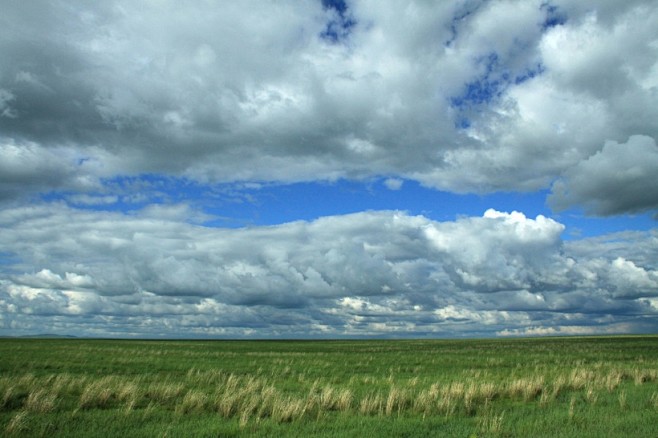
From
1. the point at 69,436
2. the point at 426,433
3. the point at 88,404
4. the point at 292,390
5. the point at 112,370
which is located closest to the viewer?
the point at 69,436

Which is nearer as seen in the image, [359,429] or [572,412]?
[359,429]

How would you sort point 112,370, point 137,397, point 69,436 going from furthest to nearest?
point 112,370 < point 137,397 < point 69,436

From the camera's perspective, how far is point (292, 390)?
22141 mm

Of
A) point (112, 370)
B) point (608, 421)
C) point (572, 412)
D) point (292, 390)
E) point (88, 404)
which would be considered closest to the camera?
point (608, 421)

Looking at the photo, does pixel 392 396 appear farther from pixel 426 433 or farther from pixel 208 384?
pixel 208 384

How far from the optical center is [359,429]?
1275 cm

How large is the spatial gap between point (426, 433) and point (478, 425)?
1.76 m

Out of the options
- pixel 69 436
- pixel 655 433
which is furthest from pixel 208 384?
pixel 655 433

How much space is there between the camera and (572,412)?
14.8 meters

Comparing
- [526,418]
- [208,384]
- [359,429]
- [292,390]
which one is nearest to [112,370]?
[208,384]

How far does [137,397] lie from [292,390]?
722cm

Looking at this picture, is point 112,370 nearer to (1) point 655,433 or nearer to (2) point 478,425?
(2) point 478,425

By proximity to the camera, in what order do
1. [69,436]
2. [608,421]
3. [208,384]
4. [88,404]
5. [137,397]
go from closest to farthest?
[69,436]
[608,421]
[88,404]
[137,397]
[208,384]

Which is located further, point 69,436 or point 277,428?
point 277,428
